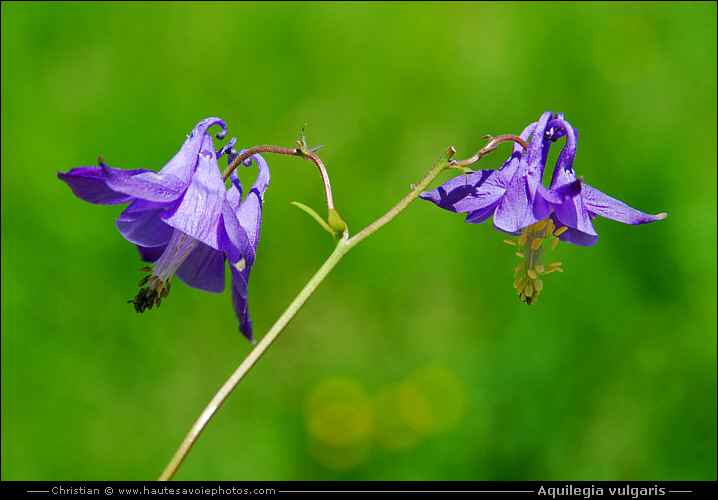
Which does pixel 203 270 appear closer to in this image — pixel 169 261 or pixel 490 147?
pixel 169 261

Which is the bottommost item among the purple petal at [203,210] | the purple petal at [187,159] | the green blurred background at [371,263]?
the green blurred background at [371,263]

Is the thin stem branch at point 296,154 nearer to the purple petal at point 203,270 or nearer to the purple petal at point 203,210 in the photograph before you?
the purple petal at point 203,210

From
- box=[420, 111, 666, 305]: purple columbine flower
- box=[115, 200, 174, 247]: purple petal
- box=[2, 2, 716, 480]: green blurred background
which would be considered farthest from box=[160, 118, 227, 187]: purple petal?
box=[2, 2, 716, 480]: green blurred background

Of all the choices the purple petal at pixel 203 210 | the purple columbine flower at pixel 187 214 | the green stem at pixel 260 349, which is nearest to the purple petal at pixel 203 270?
the purple columbine flower at pixel 187 214

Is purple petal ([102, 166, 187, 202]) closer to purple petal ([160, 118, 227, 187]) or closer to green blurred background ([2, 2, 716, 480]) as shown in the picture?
purple petal ([160, 118, 227, 187])

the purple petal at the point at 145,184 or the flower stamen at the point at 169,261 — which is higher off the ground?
the purple petal at the point at 145,184

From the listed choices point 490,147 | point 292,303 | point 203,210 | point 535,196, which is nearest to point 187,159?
point 203,210

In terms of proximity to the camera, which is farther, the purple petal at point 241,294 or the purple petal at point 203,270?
the purple petal at point 203,270
